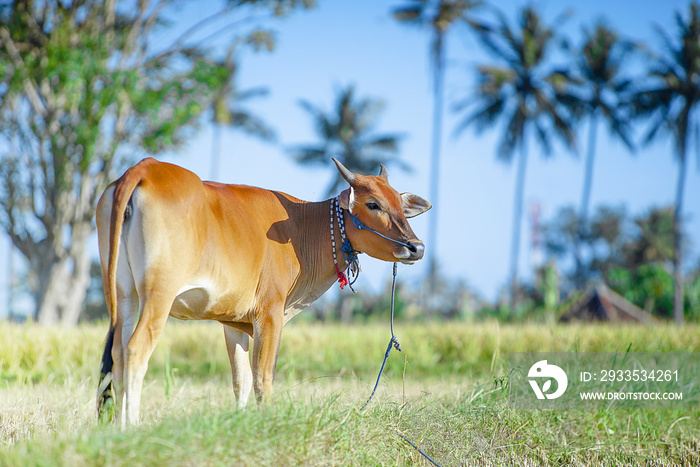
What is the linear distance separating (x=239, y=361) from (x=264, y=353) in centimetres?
53

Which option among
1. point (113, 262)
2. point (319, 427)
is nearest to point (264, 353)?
point (319, 427)

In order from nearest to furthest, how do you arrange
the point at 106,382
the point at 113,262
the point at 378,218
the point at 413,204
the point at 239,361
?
the point at 113,262
the point at 106,382
the point at 378,218
the point at 239,361
the point at 413,204

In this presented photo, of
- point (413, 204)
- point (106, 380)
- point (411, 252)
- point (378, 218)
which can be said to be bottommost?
point (106, 380)

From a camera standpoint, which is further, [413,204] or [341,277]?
[413,204]

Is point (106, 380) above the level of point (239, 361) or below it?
above

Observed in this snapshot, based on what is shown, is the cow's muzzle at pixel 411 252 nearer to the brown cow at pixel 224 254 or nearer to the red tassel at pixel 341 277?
the brown cow at pixel 224 254

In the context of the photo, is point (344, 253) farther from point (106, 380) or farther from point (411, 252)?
point (106, 380)

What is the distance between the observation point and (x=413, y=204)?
5012 mm

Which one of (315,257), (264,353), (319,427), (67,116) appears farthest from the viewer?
(67,116)

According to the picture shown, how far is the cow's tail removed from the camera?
3592 mm

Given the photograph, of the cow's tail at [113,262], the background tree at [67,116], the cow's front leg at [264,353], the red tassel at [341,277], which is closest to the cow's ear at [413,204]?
the red tassel at [341,277]

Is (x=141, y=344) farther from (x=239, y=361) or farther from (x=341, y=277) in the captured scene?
(x=341, y=277)

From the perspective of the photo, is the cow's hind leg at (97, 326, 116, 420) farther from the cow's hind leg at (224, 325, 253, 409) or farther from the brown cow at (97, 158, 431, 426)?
the cow's hind leg at (224, 325, 253, 409)

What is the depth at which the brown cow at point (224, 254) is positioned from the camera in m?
3.66
